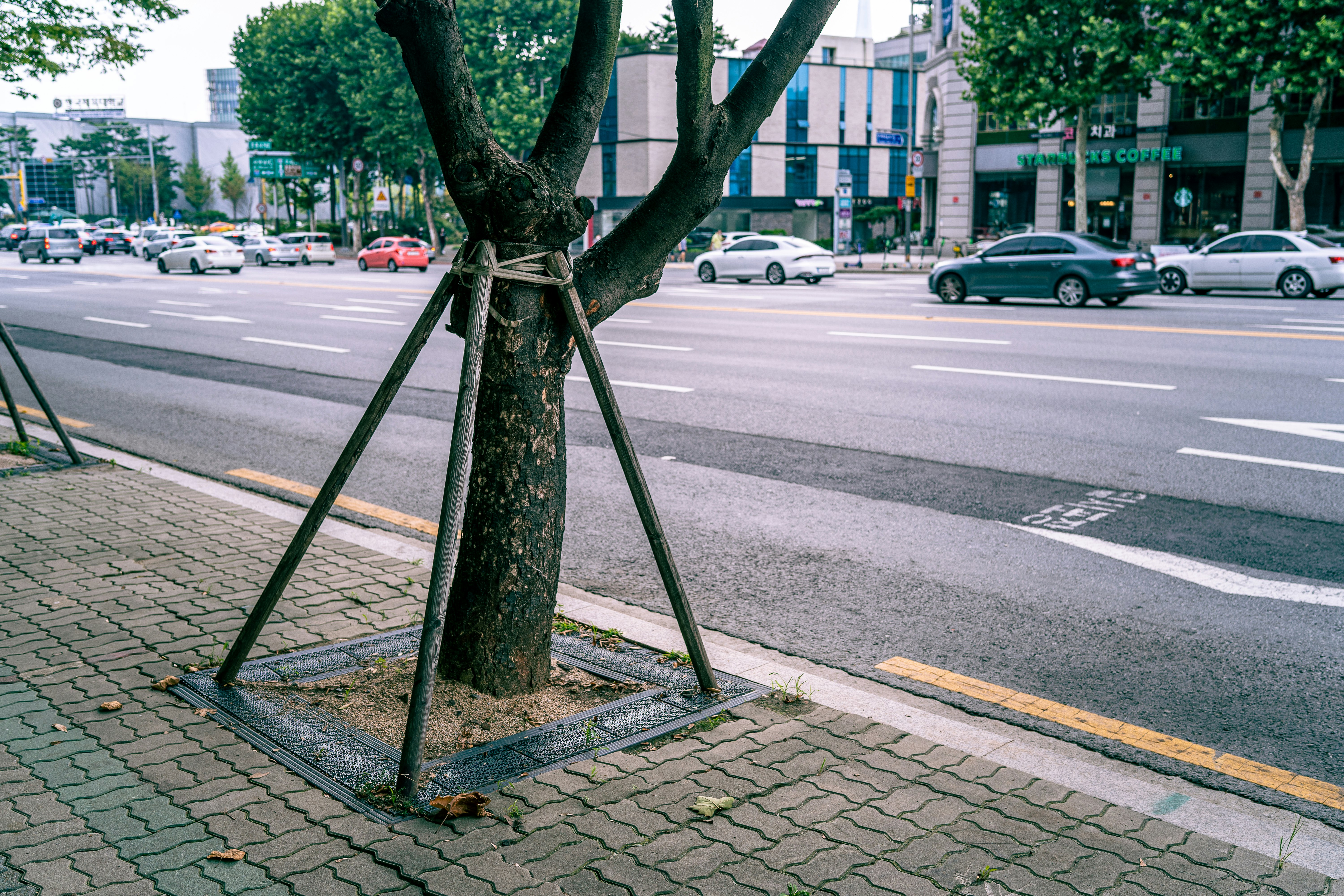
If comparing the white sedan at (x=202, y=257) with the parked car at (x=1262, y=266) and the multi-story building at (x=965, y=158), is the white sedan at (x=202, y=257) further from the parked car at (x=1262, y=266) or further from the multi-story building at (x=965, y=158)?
the parked car at (x=1262, y=266)

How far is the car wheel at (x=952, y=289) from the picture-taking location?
922 inches

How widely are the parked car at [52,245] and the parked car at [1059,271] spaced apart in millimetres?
48489

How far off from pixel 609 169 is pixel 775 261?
37.0 meters

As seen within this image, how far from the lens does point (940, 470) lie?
27.5 feet

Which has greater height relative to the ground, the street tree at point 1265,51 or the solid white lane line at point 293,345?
the street tree at point 1265,51

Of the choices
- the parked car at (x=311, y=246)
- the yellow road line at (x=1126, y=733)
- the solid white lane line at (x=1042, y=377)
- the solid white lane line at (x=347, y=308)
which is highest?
the parked car at (x=311, y=246)

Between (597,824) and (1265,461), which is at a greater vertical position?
(1265,461)

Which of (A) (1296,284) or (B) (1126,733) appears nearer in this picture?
(B) (1126,733)

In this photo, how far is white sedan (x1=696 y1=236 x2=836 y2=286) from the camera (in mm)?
32594

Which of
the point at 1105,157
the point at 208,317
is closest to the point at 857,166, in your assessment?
the point at 1105,157

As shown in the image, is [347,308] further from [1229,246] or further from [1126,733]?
[1126,733]

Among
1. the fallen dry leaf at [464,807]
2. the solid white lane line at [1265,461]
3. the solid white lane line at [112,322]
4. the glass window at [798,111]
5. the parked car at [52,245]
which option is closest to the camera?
the fallen dry leaf at [464,807]

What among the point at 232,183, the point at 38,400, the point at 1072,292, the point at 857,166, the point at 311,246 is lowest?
the point at 38,400

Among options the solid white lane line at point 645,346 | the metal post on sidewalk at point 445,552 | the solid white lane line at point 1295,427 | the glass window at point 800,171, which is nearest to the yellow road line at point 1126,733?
the metal post on sidewalk at point 445,552
